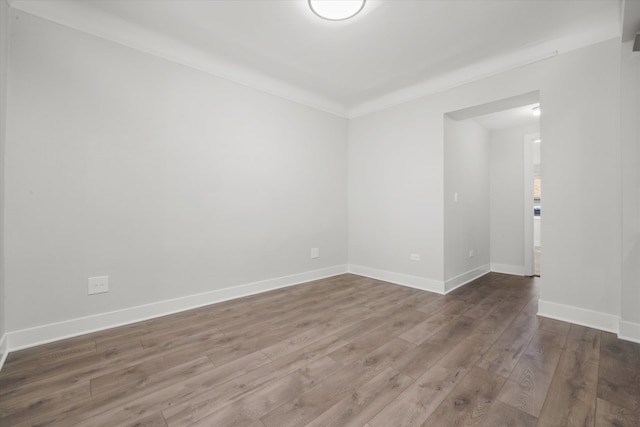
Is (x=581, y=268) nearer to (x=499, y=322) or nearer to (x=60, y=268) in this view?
(x=499, y=322)

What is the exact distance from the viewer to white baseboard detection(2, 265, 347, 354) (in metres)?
1.93

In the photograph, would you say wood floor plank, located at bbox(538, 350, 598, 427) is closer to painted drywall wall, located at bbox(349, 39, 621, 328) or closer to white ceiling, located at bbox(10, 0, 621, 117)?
painted drywall wall, located at bbox(349, 39, 621, 328)

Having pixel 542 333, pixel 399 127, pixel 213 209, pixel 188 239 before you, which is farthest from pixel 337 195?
pixel 542 333

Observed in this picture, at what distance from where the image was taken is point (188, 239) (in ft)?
8.78

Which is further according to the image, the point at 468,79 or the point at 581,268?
the point at 468,79

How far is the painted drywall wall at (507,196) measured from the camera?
13.9 ft

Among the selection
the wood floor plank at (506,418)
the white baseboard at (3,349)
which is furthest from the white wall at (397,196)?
the white baseboard at (3,349)

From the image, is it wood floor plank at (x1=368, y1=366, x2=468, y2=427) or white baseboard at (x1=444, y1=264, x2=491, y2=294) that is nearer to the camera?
wood floor plank at (x1=368, y1=366, x2=468, y2=427)

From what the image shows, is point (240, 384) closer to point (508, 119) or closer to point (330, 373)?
point (330, 373)

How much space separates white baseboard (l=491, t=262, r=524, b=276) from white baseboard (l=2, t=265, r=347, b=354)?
340 cm

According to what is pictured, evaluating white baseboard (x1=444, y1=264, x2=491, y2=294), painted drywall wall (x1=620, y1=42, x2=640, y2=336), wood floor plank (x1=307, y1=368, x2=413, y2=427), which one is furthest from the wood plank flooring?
white baseboard (x1=444, y1=264, x2=491, y2=294)

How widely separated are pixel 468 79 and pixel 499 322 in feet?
8.36

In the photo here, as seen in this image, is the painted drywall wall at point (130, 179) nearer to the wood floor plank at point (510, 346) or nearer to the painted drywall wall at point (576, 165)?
the painted drywall wall at point (576, 165)

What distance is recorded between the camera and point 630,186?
2.08 metres
